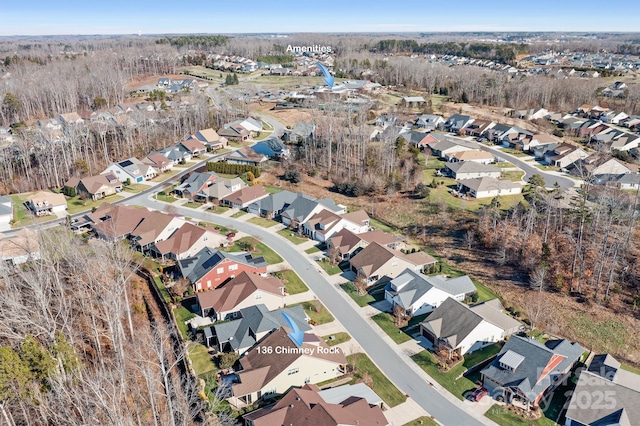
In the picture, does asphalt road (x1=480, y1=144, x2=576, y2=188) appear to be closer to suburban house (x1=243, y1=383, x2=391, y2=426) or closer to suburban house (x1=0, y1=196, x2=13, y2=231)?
suburban house (x1=243, y1=383, x2=391, y2=426)

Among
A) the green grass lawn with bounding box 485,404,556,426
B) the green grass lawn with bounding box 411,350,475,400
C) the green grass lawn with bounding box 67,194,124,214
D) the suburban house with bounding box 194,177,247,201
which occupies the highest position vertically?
the suburban house with bounding box 194,177,247,201

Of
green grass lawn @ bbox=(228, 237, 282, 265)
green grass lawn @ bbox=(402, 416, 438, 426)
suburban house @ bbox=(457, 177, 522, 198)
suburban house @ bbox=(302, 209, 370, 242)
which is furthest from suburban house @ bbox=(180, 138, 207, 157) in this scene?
green grass lawn @ bbox=(402, 416, 438, 426)

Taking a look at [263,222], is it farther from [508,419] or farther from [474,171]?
[508,419]

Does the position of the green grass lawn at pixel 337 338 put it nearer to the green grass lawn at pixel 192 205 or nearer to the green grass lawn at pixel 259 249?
the green grass lawn at pixel 259 249

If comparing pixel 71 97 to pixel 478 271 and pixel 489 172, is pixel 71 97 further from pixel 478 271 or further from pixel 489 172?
pixel 478 271

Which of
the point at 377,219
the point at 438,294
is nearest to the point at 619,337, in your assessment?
the point at 438,294

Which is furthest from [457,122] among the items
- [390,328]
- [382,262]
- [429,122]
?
[390,328]
